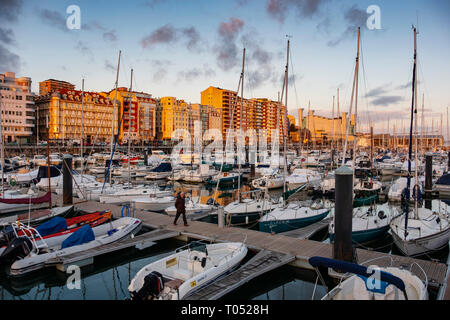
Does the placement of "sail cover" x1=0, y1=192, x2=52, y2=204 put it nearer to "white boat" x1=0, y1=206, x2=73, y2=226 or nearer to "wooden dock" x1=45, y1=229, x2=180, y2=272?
"white boat" x1=0, y1=206, x2=73, y2=226

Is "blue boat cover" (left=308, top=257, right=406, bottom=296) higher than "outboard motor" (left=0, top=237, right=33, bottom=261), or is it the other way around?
"blue boat cover" (left=308, top=257, right=406, bottom=296)

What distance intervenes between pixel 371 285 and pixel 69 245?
34.2 ft

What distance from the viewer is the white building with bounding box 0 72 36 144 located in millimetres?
80125

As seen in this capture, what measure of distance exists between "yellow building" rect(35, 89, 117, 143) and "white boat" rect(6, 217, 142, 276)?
82576 mm

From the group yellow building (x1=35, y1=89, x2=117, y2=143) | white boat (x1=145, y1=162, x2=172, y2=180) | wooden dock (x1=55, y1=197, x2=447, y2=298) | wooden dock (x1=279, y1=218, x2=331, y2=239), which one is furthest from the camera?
yellow building (x1=35, y1=89, x2=117, y2=143)

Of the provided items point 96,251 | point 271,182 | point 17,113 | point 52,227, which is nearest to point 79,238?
point 96,251

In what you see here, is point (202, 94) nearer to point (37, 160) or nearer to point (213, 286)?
point (37, 160)

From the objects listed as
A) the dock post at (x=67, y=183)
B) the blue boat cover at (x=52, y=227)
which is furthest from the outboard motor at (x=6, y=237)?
the dock post at (x=67, y=183)

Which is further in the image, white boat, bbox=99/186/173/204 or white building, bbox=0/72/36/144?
white building, bbox=0/72/36/144

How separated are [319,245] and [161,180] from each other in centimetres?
3129

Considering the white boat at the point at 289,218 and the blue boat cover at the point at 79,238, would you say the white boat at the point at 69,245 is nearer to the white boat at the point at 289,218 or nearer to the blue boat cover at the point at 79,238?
the blue boat cover at the point at 79,238

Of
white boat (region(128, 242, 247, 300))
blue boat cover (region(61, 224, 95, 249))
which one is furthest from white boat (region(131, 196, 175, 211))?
white boat (region(128, 242, 247, 300))

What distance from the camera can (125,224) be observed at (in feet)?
48.7
